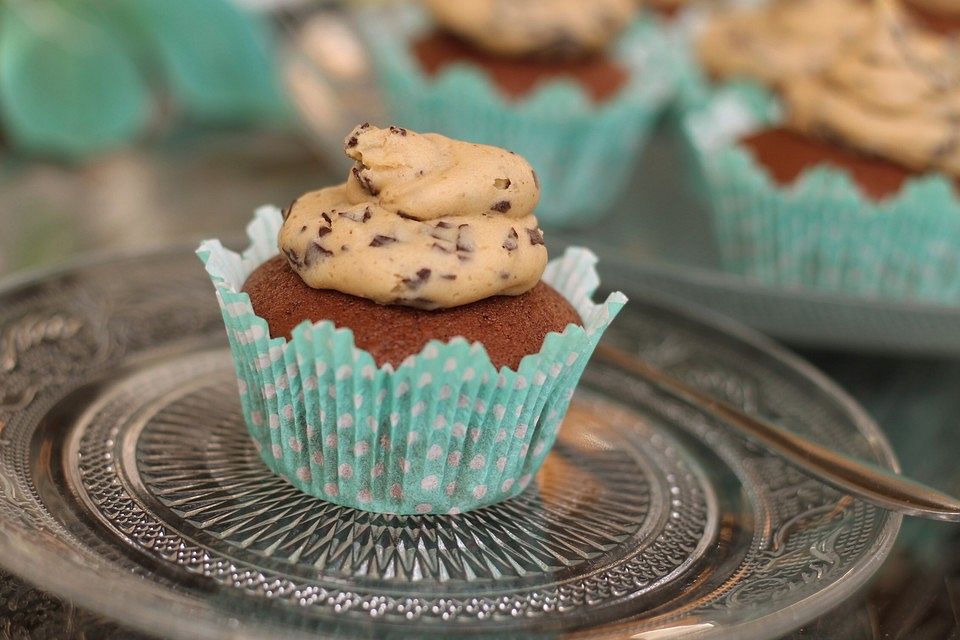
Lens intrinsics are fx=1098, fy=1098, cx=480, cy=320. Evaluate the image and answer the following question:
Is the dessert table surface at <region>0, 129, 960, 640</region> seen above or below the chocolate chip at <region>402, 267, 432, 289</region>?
below

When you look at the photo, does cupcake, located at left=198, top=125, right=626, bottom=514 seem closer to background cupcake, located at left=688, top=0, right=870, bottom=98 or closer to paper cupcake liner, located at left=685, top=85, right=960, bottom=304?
paper cupcake liner, located at left=685, top=85, right=960, bottom=304

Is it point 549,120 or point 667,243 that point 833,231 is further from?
point 549,120

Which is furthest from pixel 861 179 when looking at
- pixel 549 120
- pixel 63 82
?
pixel 63 82

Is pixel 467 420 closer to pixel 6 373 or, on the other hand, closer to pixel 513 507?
pixel 513 507

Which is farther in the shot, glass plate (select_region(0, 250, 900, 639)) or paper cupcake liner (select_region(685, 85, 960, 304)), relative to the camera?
paper cupcake liner (select_region(685, 85, 960, 304))

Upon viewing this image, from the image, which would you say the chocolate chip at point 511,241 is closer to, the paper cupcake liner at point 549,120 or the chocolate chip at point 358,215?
the chocolate chip at point 358,215

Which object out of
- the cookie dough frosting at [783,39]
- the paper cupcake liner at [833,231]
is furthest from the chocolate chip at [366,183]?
the cookie dough frosting at [783,39]

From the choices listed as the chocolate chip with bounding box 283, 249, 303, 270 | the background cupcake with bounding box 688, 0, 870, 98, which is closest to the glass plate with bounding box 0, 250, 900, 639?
the chocolate chip with bounding box 283, 249, 303, 270

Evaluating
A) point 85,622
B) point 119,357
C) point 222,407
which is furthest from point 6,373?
point 85,622
